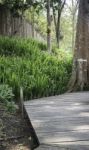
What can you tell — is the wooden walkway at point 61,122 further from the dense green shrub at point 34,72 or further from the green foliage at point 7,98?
the dense green shrub at point 34,72

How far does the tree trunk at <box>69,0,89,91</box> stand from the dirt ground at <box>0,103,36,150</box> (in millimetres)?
3293

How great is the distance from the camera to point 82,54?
10992mm

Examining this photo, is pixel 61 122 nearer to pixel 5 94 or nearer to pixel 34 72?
pixel 5 94

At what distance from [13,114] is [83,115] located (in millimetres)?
1480

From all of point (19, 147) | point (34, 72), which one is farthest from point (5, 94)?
point (34, 72)

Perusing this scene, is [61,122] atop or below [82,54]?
below

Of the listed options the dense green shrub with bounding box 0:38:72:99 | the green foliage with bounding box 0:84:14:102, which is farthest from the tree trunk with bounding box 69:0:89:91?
the green foliage with bounding box 0:84:14:102

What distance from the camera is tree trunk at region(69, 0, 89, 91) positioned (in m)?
10.7

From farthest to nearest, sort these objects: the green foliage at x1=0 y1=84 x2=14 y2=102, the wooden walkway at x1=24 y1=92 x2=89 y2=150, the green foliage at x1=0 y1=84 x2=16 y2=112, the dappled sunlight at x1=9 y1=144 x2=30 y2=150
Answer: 1. the green foliage at x1=0 y1=84 x2=14 y2=102
2. the green foliage at x1=0 y1=84 x2=16 y2=112
3. the dappled sunlight at x1=9 y1=144 x2=30 y2=150
4. the wooden walkway at x1=24 y1=92 x2=89 y2=150

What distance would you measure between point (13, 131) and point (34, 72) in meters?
4.66

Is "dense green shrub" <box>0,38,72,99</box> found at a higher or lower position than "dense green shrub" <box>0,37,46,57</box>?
lower

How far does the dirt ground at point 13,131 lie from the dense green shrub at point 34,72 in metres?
1.89

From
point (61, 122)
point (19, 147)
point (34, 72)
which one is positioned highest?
point (34, 72)

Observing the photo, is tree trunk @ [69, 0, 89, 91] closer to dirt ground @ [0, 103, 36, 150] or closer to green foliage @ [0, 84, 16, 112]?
green foliage @ [0, 84, 16, 112]
